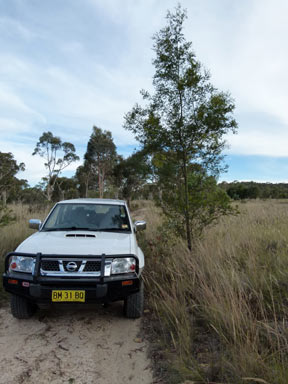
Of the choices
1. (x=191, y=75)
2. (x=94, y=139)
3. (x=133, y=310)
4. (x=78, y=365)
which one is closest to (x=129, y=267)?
(x=133, y=310)

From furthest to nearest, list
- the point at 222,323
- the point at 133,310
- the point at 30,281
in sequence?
the point at 133,310, the point at 30,281, the point at 222,323

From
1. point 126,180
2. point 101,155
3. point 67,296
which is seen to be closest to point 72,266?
point 67,296

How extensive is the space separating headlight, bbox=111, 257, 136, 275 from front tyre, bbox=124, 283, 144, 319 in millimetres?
388

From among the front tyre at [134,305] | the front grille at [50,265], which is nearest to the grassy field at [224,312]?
the front tyre at [134,305]

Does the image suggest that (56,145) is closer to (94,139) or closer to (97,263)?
(94,139)

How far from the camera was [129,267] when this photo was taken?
312 cm

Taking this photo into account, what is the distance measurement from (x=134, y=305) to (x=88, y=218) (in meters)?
1.57

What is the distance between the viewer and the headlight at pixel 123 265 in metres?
3.06

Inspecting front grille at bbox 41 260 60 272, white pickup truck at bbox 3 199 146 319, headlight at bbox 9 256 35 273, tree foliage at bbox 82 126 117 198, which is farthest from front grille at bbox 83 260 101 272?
tree foliage at bbox 82 126 117 198

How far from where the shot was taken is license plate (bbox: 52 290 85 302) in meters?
2.86

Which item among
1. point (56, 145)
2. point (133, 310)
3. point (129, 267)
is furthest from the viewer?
point (56, 145)

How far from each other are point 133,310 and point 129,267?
0.69 metres

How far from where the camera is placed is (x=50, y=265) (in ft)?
9.79

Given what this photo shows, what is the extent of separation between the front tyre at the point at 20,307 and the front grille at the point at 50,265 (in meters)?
Result: 0.67
